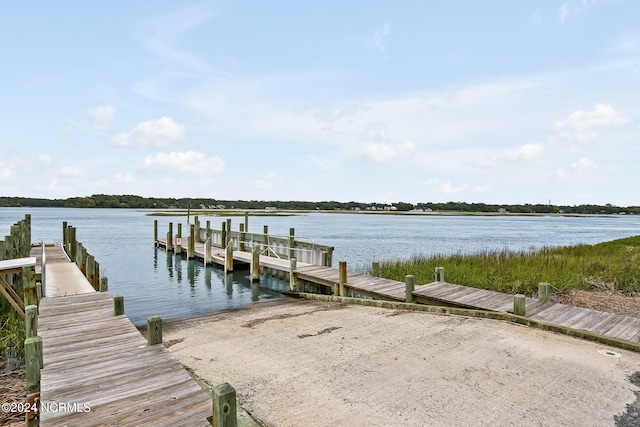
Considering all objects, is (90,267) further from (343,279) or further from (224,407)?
(224,407)

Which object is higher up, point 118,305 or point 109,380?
point 118,305

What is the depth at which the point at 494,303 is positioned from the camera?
35.4 feet

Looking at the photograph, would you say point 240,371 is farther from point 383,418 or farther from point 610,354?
point 610,354

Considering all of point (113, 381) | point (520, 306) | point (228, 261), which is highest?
point (113, 381)

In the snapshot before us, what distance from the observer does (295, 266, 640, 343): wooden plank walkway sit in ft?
28.7

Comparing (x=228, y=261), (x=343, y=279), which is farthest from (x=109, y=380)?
(x=228, y=261)

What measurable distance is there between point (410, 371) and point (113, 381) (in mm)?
4559

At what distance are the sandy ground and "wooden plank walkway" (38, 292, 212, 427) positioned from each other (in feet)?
3.86

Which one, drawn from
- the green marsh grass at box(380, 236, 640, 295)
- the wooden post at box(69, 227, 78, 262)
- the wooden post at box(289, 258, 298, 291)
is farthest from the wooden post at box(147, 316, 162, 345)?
the wooden post at box(69, 227, 78, 262)

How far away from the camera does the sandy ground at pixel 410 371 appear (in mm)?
5449

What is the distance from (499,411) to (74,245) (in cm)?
2166

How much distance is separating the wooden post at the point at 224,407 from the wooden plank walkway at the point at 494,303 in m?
7.93

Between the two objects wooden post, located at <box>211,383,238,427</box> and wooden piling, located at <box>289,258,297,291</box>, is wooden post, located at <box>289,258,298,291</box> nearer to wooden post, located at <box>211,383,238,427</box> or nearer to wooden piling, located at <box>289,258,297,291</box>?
wooden piling, located at <box>289,258,297,291</box>

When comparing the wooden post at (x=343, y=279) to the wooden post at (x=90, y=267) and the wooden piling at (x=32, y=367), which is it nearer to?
the wooden post at (x=90, y=267)
